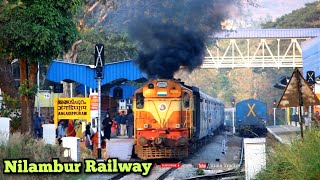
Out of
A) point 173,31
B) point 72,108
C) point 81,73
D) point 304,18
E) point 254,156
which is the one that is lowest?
point 254,156

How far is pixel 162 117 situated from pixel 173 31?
23.5 ft

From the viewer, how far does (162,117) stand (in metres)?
25.4

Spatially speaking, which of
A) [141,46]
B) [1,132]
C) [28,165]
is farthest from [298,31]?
[28,165]

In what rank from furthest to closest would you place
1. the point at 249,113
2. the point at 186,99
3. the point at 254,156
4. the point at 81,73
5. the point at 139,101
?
the point at 249,113, the point at 81,73, the point at 139,101, the point at 186,99, the point at 254,156

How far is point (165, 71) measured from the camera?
2823cm

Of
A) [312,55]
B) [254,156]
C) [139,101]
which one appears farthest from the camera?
[312,55]

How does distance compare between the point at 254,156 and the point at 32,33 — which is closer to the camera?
the point at 254,156

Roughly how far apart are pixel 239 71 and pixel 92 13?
70726 millimetres

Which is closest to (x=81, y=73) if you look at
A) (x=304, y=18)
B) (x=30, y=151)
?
(x=30, y=151)

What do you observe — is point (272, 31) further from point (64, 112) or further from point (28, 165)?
point (28, 165)

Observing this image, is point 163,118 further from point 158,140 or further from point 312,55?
point 312,55

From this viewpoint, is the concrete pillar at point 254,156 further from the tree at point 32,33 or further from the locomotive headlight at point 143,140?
the tree at point 32,33

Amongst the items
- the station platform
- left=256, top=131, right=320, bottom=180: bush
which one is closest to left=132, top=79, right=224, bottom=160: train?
the station platform

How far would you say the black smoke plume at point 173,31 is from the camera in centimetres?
2914
